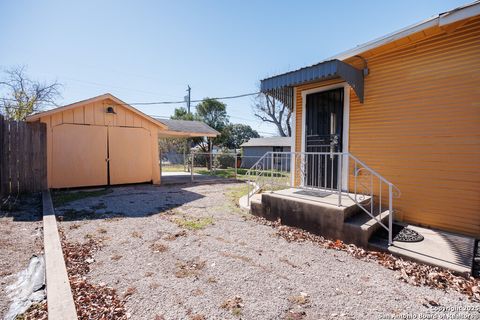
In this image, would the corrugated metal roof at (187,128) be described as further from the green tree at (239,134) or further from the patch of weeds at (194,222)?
the green tree at (239,134)

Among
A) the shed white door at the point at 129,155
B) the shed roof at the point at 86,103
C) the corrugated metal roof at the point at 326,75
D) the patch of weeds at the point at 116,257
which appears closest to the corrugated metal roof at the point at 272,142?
the shed white door at the point at 129,155

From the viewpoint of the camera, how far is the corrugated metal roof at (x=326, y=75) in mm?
4629

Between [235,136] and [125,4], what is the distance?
28.1m

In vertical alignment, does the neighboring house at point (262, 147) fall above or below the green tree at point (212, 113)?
below

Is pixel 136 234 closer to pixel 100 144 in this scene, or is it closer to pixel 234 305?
pixel 234 305

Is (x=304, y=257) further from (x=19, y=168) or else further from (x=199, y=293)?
(x=19, y=168)

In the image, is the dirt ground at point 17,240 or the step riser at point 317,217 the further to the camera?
the step riser at point 317,217

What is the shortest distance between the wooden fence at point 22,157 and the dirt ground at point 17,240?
173 cm

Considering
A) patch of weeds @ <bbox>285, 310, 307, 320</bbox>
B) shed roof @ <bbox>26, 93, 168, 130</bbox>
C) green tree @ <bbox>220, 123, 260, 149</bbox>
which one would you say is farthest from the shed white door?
green tree @ <bbox>220, 123, 260, 149</bbox>

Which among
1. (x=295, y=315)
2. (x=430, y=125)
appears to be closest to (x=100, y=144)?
(x=295, y=315)

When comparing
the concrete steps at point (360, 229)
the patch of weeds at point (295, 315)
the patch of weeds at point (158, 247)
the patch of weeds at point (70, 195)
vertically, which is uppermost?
the concrete steps at point (360, 229)

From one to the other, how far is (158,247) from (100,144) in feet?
23.0

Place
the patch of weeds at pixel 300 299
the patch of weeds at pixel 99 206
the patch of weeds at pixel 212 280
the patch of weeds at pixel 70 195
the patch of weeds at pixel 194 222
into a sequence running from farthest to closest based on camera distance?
the patch of weeds at pixel 70 195, the patch of weeds at pixel 99 206, the patch of weeds at pixel 194 222, the patch of weeds at pixel 212 280, the patch of weeds at pixel 300 299

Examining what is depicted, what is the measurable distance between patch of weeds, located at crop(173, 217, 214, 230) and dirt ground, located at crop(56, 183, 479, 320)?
21mm
